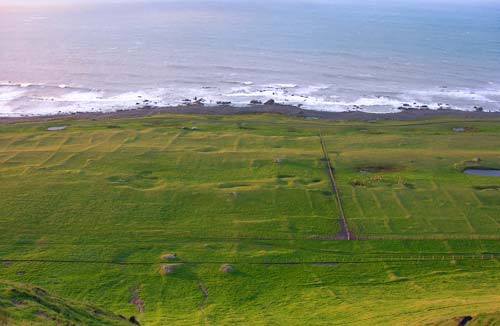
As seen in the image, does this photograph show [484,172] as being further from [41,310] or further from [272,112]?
[41,310]

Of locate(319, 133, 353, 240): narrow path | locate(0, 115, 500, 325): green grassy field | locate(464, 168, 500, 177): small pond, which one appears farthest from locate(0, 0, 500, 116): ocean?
locate(464, 168, 500, 177): small pond

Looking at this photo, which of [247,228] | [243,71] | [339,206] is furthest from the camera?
[243,71]

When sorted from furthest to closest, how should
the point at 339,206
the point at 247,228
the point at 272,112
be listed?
the point at 272,112, the point at 339,206, the point at 247,228

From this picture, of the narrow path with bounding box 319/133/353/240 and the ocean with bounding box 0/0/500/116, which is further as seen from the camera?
the ocean with bounding box 0/0/500/116

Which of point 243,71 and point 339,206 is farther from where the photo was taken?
point 243,71

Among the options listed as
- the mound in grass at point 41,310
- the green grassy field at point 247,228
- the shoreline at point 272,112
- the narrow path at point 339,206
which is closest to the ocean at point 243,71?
the shoreline at point 272,112

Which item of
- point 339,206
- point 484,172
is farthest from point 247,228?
point 484,172

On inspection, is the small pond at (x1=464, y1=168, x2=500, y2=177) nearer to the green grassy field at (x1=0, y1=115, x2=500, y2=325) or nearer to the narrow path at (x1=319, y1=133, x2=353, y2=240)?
the green grassy field at (x1=0, y1=115, x2=500, y2=325)

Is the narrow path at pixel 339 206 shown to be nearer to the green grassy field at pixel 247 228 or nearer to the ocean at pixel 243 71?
the green grassy field at pixel 247 228
